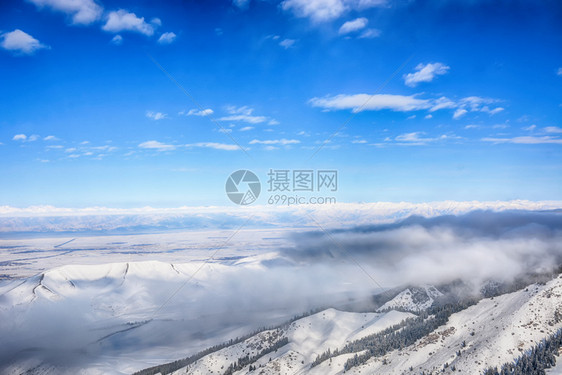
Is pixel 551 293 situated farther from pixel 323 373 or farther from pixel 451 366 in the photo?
pixel 323 373

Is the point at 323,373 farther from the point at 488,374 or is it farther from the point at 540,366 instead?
the point at 540,366

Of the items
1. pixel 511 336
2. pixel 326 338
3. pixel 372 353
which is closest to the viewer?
pixel 511 336

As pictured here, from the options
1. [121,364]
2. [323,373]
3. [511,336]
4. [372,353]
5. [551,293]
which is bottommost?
[121,364]

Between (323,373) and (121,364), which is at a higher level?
(323,373)

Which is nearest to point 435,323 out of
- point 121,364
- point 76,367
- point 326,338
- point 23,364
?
point 326,338

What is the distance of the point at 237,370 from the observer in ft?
373

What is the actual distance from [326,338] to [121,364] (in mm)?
117478

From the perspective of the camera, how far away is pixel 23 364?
6289 inches

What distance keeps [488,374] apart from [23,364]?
217222 millimetres

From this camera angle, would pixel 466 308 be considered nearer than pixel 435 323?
No

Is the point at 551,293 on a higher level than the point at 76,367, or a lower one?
higher

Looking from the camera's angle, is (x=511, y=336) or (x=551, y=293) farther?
(x=551, y=293)

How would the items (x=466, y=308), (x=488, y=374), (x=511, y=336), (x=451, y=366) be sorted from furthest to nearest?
1. (x=466, y=308)
2. (x=511, y=336)
3. (x=451, y=366)
4. (x=488, y=374)

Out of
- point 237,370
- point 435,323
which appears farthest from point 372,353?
point 237,370
